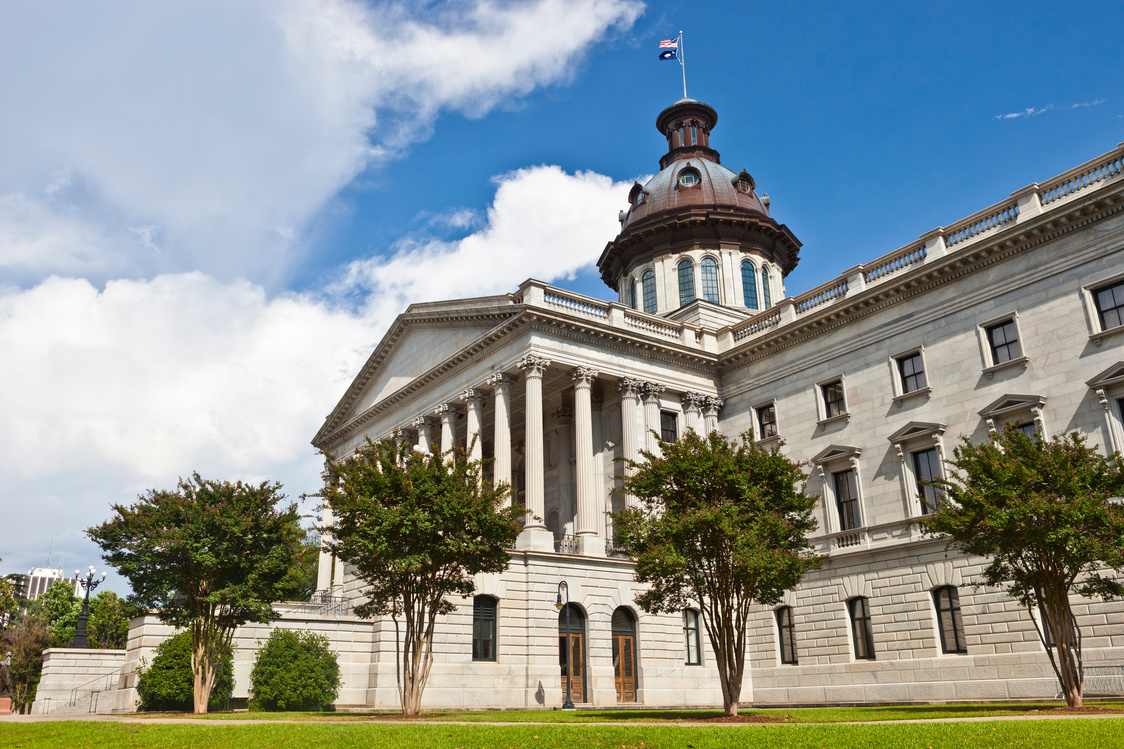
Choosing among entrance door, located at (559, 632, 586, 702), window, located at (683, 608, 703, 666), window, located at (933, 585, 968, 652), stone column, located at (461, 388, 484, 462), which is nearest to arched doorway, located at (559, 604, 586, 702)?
entrance door, located at (559, 632, 586, 702)

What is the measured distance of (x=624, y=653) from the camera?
115 feet

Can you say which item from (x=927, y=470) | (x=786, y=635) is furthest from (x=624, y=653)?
(x=927, y=470)

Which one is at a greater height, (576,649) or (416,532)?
(416,532)

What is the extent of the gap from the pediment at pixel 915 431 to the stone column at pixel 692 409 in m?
9.73

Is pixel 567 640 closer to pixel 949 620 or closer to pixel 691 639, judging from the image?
pixel 691 639

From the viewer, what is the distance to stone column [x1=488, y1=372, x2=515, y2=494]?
1442 inches

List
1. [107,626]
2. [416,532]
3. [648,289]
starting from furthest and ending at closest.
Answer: [107,626] < [648,289] < [416,532]

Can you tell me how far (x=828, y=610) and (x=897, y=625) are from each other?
3.16 meters

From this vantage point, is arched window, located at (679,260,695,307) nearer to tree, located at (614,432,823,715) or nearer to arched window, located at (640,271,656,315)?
arched window, located at (640,271,656,315)

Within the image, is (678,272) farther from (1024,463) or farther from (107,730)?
(107,730)

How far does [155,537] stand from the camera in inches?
1061

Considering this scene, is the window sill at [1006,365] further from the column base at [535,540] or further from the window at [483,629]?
the window at [483,629]

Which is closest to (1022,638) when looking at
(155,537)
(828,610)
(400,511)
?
(828,610)

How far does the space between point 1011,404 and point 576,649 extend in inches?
732
